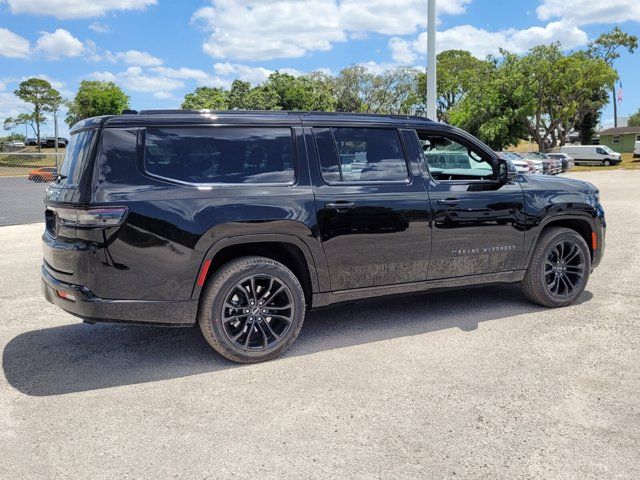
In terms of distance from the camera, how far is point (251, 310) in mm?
4168

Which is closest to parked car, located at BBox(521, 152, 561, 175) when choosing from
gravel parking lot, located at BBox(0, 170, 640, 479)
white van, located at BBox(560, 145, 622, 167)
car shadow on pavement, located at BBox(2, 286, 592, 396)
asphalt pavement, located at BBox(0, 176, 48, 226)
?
white van, located at BBox(560, 145, 622, 167)

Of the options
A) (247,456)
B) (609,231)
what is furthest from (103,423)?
(609,231)

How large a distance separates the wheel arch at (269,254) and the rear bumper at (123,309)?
0.15m

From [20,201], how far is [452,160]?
52.3ft

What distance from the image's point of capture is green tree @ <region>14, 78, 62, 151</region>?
7181 centimetres

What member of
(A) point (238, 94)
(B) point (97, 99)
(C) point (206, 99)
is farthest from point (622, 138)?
(B) point (97, 99)

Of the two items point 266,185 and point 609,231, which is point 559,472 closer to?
point 266,185

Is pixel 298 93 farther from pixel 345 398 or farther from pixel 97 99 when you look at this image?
pixel 345 398

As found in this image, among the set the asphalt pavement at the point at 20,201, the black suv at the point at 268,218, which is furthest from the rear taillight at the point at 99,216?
the asphalt pavement at the point at 20,201

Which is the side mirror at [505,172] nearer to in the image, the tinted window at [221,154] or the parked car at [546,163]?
the tinted window at [221,154]

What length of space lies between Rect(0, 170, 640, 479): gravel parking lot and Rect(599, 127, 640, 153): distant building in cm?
7626

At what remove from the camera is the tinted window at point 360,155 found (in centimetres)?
439

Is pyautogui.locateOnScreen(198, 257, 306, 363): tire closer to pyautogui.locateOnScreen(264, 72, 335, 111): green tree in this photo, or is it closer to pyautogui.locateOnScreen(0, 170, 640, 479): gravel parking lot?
pyautogui.locateOnScreen(0, 170, 640, 479): gravel parking lot

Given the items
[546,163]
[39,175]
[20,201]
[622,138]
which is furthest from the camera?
[622,138]
